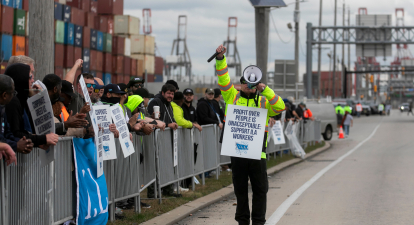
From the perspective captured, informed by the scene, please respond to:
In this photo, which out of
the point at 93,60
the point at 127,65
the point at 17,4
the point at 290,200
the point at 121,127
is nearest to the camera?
the point at 121,127

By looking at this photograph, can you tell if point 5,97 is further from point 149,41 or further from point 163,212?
point 149,41

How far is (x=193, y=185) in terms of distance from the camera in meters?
10.1

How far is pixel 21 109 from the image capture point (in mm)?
4781

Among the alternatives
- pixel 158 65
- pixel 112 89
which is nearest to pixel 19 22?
pixel 112 89

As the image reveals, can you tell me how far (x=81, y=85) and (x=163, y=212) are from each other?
294cm

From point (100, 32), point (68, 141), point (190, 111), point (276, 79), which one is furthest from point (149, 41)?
point (68, 141)

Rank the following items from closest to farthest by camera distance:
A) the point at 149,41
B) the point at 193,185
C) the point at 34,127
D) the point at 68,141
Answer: the point at 34,127 < the point at 68,141 < the point at 193,185 < the point at 149,41

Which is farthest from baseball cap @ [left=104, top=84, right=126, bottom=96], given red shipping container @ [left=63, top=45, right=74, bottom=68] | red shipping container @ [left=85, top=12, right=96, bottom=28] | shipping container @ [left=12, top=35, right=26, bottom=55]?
red shipping container @ [left=85, top=12, right=96, bottom=28]

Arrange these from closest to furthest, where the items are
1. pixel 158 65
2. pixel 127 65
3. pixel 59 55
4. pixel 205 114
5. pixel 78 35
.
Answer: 1. pixel 205 114
2. pixel 59 55
3. pixel 78 35
4. pixel 127 65
5. pixel 158 65

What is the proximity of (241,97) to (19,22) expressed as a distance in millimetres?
27943

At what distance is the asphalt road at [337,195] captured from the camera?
791cm

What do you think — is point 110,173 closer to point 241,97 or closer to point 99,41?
point 241,97

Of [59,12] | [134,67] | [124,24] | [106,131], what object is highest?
[124,24]

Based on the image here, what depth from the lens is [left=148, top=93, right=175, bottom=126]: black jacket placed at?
927 centimetres
